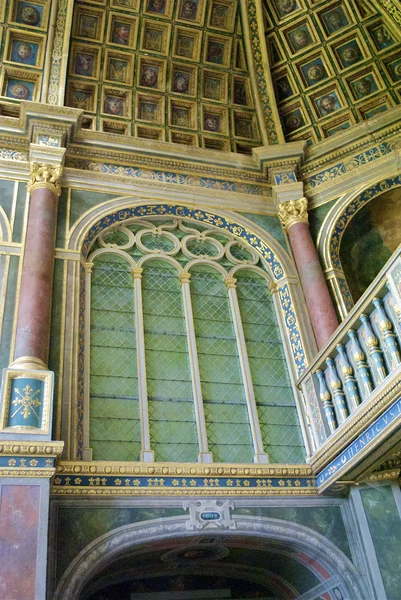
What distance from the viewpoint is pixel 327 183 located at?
12133mm

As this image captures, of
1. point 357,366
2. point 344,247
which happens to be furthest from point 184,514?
point 344,247

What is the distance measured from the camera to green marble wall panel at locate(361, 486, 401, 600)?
8.11 metres

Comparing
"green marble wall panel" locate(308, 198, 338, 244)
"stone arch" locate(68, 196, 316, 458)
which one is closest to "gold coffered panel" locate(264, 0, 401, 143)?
"green marble wall panel" locate(308, 198, 338, 244)

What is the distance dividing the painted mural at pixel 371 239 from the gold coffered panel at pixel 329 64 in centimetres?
189

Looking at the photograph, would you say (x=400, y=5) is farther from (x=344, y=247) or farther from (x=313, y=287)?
(x=313, y=287)

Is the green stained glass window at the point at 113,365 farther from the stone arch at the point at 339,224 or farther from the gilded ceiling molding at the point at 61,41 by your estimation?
the gilded ceiling molding at the point at 61,41

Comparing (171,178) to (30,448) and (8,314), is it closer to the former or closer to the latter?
(8,314)

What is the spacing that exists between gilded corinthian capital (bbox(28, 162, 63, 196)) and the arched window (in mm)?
1115

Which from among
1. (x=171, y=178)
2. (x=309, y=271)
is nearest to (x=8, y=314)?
(x=171, y=178)

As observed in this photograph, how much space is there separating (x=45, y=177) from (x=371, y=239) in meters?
5.99

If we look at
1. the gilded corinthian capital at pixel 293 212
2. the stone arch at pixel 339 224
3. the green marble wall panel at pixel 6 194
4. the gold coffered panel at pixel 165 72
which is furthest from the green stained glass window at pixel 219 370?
the gold coffered panel at pixel 165 72

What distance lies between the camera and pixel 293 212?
38.3ft

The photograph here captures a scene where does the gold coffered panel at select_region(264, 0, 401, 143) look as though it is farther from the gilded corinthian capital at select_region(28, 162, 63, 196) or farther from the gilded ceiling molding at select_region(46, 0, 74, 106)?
the gilded corinthian capital at select_region(28, 162, 63, 196)

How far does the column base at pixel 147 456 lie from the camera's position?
875 cm
